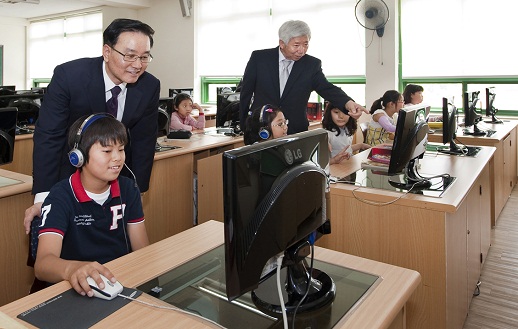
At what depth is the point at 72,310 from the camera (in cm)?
96

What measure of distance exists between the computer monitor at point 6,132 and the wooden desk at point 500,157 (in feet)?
10.3

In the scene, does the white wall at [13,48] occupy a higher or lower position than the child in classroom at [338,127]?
higher

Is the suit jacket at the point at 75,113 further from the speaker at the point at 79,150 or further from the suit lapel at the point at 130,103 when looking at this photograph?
the speaker at the point at 79,150

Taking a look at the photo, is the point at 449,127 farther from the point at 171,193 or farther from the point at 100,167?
the point at 100,167

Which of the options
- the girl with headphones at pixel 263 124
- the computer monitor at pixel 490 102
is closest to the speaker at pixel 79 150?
the girl with headphones at pixel 263 124

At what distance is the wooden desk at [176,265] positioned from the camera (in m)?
0.93

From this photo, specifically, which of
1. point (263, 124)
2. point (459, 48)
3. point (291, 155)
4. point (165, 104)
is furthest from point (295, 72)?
point (459, 48)

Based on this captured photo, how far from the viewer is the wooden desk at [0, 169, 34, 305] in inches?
85.9

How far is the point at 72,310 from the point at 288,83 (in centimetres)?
217

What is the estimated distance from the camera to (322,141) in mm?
1057

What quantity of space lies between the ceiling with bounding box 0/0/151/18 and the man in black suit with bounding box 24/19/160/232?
264 inches

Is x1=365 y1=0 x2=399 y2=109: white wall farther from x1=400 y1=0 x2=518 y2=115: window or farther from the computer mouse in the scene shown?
the computer mouse

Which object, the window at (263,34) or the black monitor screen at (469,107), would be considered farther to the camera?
the window at (263,34)

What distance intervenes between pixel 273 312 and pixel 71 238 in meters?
0.75
